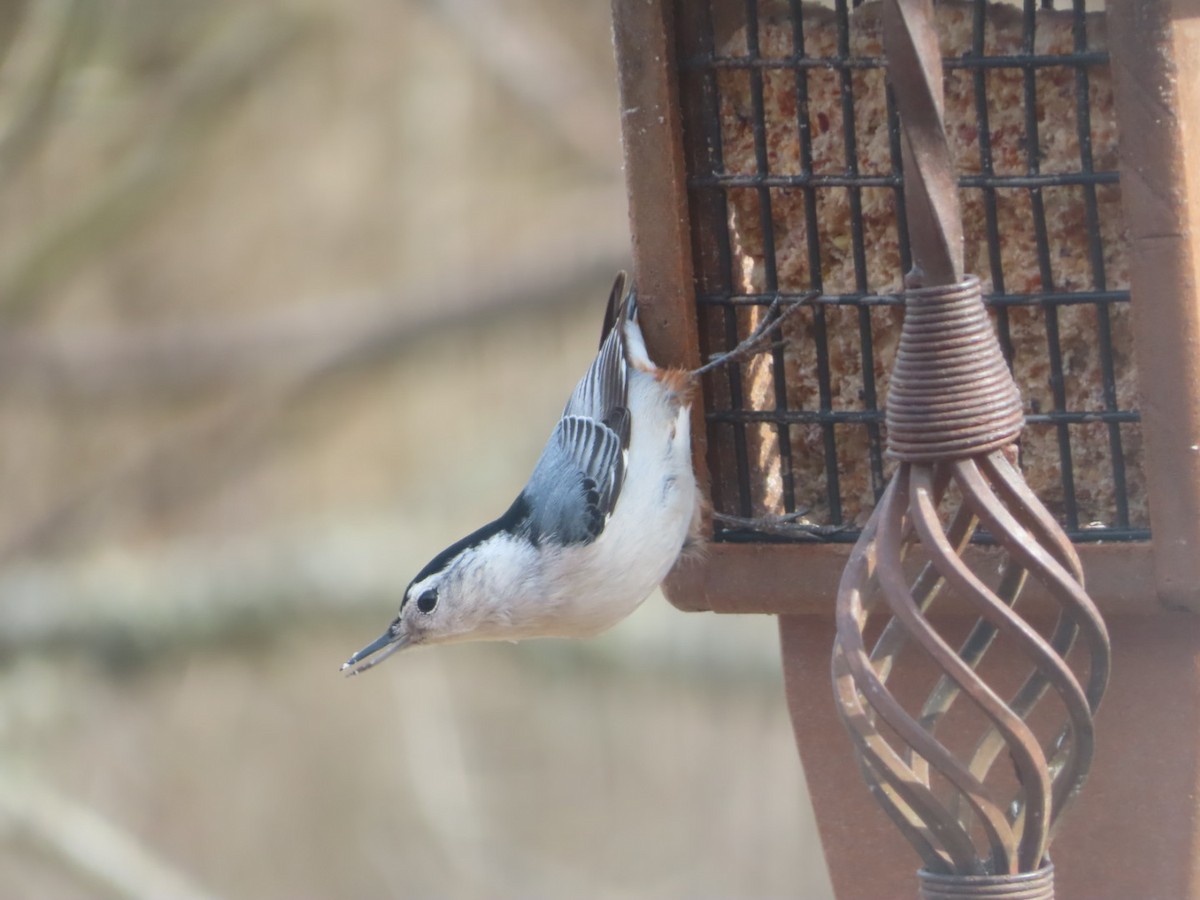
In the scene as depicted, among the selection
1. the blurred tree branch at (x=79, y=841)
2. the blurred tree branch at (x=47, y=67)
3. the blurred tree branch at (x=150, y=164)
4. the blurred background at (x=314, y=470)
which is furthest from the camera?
the blurred tree branch at (x=150, y=164)

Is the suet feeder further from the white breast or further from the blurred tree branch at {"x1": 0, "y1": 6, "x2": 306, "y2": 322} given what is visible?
the blurred tree branch at {"x1": 0, "y1": 6, "x2": 306, "y2": 322}

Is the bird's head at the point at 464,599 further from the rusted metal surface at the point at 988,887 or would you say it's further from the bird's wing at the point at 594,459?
the rusted metal surface at the point at 988,887

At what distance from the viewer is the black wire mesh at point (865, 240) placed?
225 cm

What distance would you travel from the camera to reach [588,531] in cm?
281

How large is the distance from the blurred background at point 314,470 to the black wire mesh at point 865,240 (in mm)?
3674

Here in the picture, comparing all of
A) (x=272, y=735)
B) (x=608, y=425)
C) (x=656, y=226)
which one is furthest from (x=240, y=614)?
(x=656, y=226)

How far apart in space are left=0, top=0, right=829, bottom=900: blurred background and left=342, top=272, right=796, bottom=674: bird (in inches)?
122

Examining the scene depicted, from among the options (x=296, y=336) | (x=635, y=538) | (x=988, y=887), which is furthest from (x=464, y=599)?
(x=296, y=336)

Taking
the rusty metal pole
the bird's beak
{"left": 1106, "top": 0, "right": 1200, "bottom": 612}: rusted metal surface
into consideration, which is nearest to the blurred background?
the bird's beak

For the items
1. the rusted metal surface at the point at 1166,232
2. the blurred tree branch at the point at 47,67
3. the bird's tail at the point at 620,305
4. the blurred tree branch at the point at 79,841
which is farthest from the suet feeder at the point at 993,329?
the blurred tree branch at the point at 79,841

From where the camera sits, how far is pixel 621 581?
9.05 feet

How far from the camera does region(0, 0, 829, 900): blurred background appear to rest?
5977mm

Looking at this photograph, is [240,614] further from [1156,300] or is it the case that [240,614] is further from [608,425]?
[1156,300]

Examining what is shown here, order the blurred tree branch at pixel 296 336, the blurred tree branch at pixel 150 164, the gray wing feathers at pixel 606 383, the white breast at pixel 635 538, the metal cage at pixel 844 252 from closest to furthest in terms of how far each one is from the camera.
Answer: the metal cage at pixel 844 252, the white breast at pixel 635 538, the gray wing feathers at pixel 606 383, the blurred tree branch at pixel 150 164, the blurred tree branch at pixel 296 336
